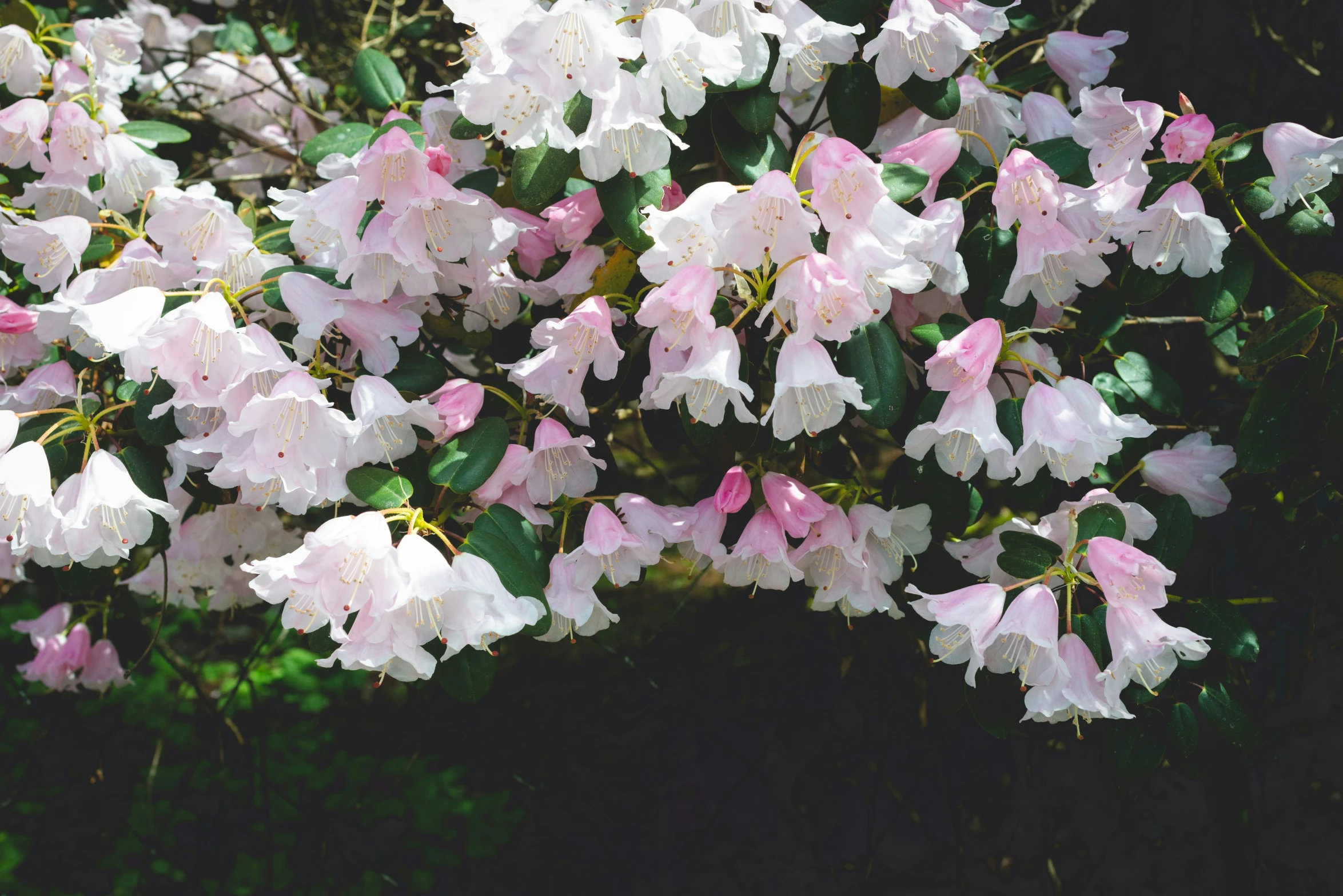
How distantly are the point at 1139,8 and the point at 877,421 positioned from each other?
1167 mm

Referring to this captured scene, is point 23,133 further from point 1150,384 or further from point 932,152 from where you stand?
point 1150,384

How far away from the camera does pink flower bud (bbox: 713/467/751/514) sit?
1322mm

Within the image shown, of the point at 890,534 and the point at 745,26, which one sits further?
the point at 890,534

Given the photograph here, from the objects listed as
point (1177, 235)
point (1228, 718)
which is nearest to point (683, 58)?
point (1177, 235)

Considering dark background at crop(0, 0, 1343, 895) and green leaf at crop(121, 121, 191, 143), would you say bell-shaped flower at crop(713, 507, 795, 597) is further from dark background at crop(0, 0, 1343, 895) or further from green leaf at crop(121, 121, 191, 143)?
green leaf at crop(121, 121, 191, 143)

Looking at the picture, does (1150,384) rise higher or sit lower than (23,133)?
lower

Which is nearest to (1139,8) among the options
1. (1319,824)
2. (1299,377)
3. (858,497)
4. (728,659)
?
(1299,377)

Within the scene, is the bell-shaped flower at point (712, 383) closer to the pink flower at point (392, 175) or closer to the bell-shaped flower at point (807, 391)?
the bell-shaped flower at point (807, 391)

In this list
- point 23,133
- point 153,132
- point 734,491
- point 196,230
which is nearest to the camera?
point 734,491

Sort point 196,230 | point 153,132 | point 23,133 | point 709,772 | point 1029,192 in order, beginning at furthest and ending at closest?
1. point 709,772
2. point 153,132
3. point 23,133
4. point 196,230
5. point 1029,192

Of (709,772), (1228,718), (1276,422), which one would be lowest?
(709,772)

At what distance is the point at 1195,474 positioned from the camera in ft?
4.50

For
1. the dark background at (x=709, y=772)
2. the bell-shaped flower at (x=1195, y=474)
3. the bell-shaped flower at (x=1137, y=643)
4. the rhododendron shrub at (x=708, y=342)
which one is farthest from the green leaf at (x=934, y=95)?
the dark background at (x=709, y=772)

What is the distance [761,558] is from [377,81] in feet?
3.18
